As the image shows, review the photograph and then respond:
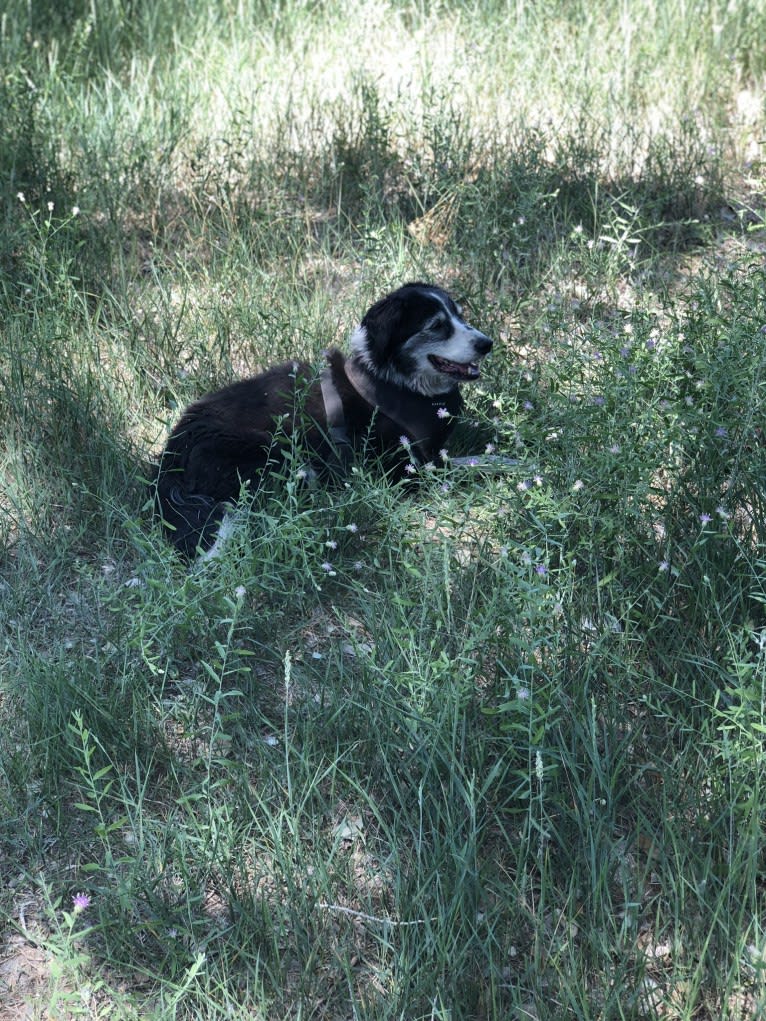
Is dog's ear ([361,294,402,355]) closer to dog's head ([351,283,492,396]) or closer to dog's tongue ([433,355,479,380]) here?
dog's head ([351,283,492,396])

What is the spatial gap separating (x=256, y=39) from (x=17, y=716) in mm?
5510

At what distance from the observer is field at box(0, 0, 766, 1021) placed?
260 centimetres

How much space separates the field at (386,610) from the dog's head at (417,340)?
0.81 ft

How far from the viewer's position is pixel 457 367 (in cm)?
449

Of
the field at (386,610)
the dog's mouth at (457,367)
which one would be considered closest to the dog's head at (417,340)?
the dog's mouth at (457,367)

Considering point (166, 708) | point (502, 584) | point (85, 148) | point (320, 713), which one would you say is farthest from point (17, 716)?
point (85, 148)

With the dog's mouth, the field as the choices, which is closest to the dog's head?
the dog's mouth

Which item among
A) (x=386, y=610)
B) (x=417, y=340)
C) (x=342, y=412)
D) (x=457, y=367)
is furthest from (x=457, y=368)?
(x=386, y=610)

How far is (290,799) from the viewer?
9.19 ft

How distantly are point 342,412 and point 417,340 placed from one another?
45 cm

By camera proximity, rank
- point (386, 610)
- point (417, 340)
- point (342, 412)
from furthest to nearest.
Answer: point (417, 340) → point (342, 412) → point (386, 610)

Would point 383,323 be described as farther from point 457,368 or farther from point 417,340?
point 457,368

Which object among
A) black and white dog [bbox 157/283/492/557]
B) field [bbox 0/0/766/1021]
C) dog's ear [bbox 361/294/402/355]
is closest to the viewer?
field [bbox 0/0/766/1021]

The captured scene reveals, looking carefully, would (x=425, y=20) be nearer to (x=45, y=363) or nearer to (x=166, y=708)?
(x=45, y=363)
